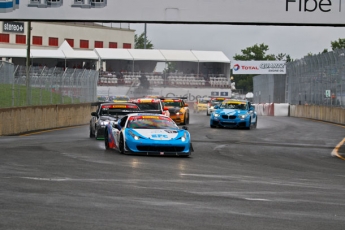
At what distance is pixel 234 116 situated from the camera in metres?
35.5

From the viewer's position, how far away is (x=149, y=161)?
17.2 metres

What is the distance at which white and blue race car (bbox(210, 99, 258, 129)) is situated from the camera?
116ft

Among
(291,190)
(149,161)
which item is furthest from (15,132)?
(291,190)

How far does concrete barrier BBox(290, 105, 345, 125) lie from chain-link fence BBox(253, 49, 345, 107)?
36 centimetres

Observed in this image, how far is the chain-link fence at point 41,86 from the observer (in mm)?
31266

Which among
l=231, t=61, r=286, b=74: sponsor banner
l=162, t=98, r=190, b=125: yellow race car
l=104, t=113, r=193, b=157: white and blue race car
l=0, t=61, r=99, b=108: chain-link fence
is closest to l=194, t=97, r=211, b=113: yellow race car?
l=231, t=61, r=286, b=74: sponsor banner

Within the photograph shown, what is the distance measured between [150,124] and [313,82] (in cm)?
3757

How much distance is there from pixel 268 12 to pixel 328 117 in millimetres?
26619

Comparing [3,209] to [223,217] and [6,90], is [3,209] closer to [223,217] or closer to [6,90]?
[223,217]

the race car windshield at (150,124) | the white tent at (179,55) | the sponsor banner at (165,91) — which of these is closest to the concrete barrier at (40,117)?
the race car windshield at (150,124)

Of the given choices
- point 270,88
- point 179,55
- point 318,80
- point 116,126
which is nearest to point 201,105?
point 270,88

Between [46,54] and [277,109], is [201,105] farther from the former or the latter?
[46,54]

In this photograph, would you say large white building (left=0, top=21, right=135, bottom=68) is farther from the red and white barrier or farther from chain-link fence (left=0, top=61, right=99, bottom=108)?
chain-link fence (left=0, top=61, right=99, bottom=108)

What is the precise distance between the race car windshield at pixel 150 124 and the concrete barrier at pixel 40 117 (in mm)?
10320
